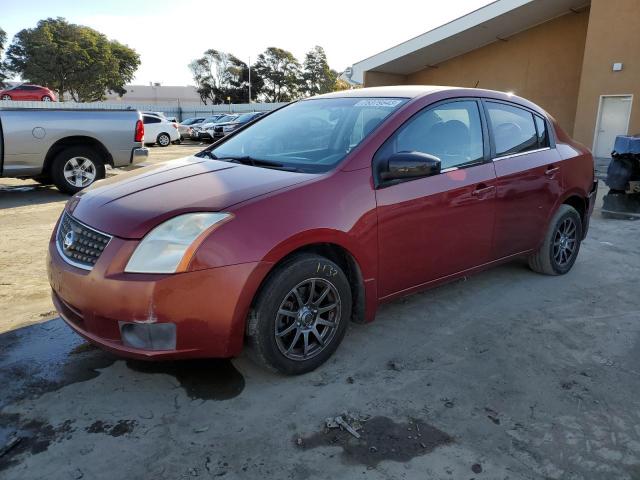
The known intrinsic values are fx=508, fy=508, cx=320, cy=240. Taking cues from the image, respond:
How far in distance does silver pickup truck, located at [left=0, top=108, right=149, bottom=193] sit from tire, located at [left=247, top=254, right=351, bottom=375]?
702 cm

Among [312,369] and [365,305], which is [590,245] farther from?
[312,369]

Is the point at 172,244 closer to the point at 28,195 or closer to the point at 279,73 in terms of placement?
the point at 28,195

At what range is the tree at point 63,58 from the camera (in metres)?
50.7

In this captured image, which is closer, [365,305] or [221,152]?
[365,305]

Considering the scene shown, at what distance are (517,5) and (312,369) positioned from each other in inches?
655

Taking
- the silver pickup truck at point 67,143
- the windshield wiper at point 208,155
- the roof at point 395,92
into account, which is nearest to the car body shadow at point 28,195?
the silver pickup truck at point 67,143

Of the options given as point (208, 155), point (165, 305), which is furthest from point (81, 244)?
point (208, 155)

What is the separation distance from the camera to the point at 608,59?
15336 mm

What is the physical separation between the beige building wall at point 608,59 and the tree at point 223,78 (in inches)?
2387

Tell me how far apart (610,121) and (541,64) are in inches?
177

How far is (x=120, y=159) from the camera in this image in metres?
9.08

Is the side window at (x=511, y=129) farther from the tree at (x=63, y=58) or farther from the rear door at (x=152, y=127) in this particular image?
the tree at (x=63, y=58)

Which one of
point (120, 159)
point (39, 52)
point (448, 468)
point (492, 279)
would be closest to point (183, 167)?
point (448, 468)

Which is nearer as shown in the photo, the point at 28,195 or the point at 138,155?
the point at 28,195
